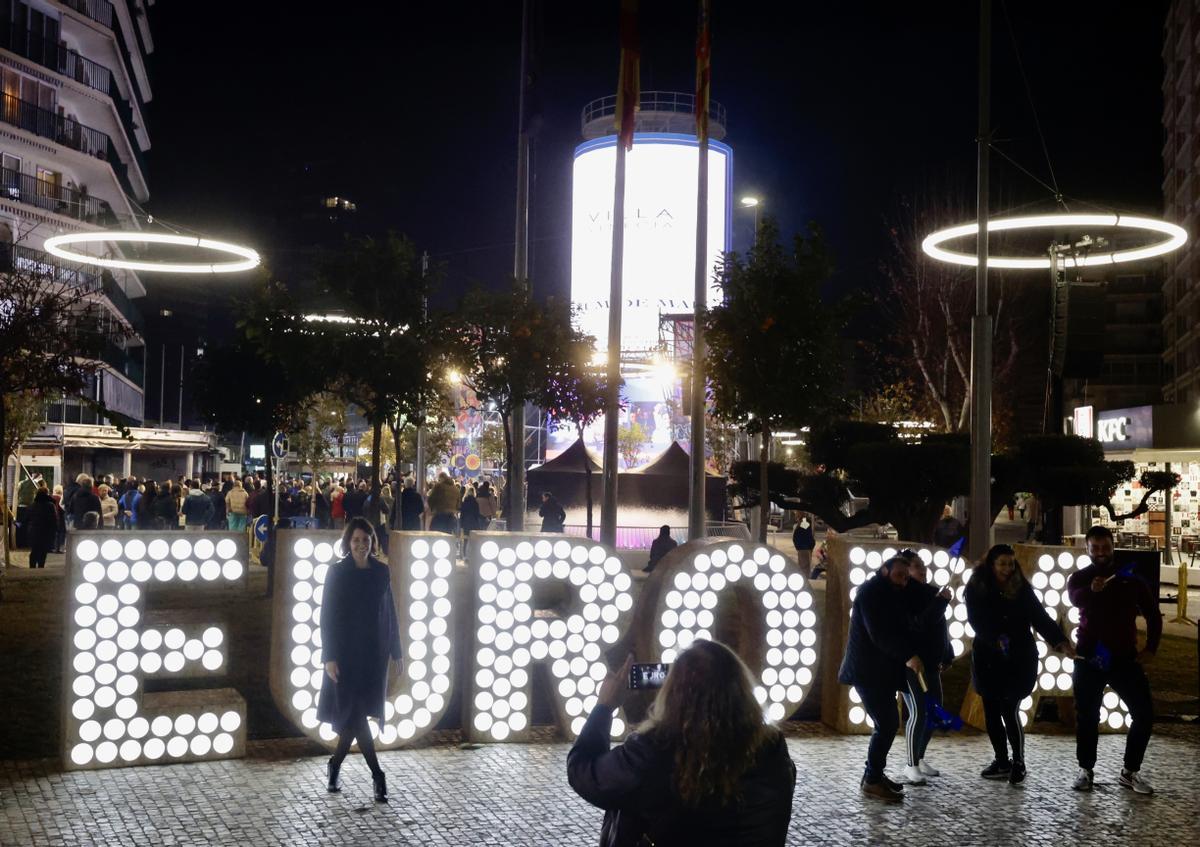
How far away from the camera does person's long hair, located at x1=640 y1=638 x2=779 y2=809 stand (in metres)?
3.79

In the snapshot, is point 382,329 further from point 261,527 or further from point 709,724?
point 709,724

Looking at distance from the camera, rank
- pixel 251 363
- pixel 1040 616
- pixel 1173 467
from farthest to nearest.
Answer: pixel 1173 467 < pixel 251 363 < pixel 1040 616

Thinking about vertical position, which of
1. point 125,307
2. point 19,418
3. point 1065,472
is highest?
point 125,307

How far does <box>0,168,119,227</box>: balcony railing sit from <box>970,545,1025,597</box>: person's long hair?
42.1 metres

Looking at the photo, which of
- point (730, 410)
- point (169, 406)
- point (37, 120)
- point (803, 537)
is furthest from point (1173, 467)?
point (169, 406)

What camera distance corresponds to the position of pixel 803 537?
92.4 ft

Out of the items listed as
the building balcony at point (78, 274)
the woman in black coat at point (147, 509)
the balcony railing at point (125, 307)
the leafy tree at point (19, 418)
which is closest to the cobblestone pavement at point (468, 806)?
the leafy tree at point (19, 418)

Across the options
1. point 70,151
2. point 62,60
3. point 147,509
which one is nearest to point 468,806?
point 147,509

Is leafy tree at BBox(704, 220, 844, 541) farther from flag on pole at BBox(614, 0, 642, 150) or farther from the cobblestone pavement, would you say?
the cobblestone pavement

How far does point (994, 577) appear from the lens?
9.23 m

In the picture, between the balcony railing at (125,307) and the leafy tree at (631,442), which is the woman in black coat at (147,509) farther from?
the leafy tree at (631,442)

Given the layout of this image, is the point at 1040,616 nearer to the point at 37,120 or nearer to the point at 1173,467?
the point at 1173,467

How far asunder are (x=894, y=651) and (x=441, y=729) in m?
4.11

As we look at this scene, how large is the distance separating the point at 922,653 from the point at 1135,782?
1.84m
